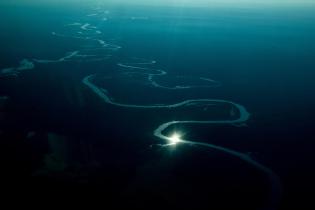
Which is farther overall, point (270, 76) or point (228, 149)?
point (270, 76)

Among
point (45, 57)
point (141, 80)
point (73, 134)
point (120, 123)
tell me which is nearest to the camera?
point (73, 134)

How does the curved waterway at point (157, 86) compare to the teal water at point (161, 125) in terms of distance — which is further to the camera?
the curved waterway at point (157, 86)

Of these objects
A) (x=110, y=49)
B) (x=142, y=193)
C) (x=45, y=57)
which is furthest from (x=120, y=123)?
(x=110, y=49)

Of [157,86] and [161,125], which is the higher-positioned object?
[157,86]

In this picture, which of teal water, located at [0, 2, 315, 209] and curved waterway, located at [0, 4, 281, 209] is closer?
teal water, located at [0, 2, 315, 209]

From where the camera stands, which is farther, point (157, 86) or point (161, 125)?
point (157, 86)

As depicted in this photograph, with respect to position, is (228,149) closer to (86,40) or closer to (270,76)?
(270,76)

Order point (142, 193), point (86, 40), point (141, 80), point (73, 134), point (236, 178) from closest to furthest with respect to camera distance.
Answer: point (142, 193), point (236, 178), point (73, 134), point (141, 80), point (86, 40)

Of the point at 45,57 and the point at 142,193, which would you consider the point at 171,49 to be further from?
the point at 142,193

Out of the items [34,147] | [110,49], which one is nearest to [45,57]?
[110,49]
